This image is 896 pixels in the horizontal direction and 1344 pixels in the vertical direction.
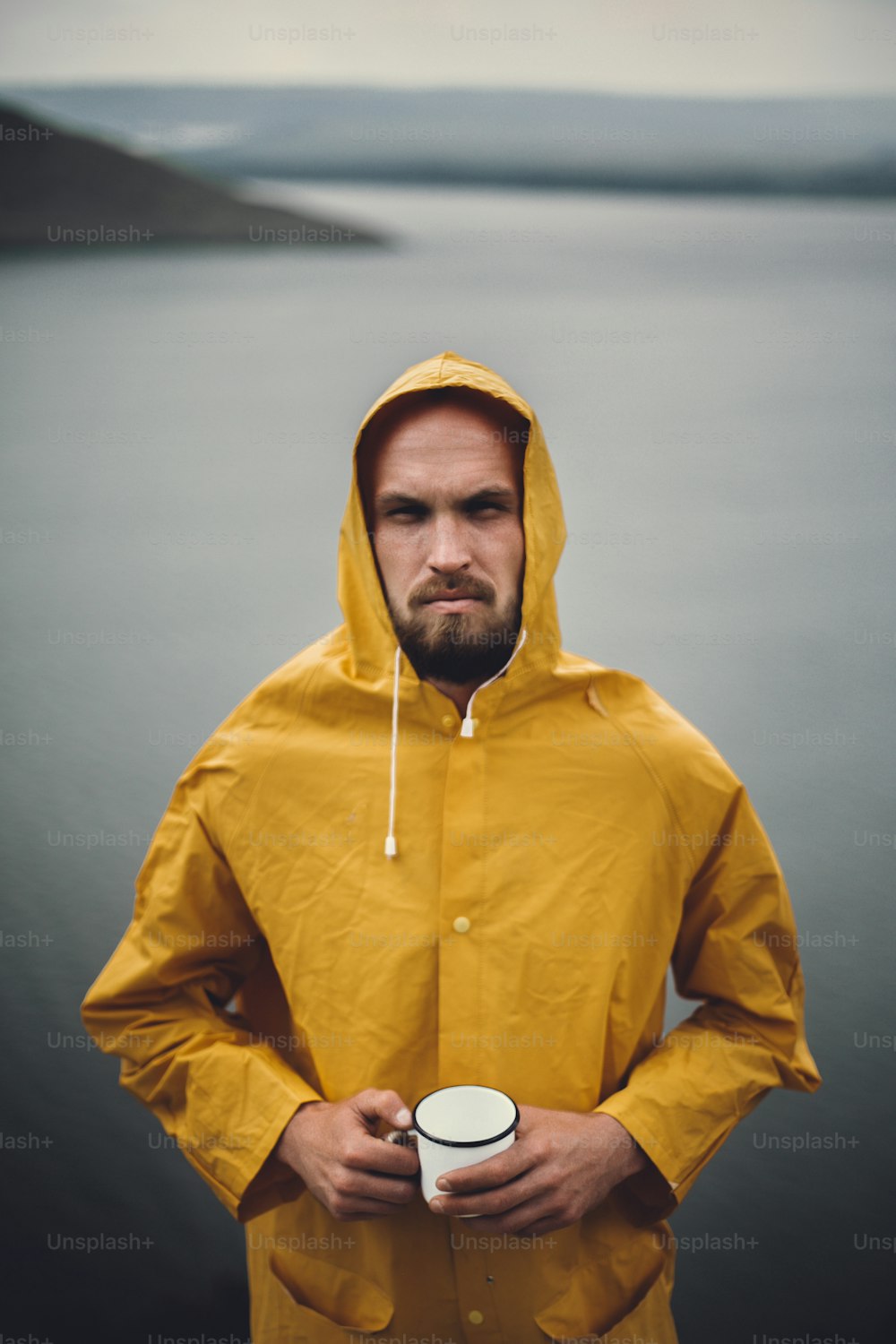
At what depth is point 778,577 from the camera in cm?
201

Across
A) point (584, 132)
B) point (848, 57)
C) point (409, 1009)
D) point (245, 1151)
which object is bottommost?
point (245, 1151)

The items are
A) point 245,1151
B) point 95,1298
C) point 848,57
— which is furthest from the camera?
point 848,57

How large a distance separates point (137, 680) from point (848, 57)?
2012mm

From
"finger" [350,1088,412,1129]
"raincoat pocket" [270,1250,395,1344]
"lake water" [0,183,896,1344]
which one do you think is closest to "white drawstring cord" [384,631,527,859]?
"finger" [350,1088,412,1129]

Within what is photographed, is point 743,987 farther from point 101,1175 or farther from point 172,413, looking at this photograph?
point 172,413

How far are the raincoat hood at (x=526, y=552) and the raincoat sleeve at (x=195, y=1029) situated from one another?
0.26 metres

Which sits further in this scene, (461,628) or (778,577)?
(778,577)

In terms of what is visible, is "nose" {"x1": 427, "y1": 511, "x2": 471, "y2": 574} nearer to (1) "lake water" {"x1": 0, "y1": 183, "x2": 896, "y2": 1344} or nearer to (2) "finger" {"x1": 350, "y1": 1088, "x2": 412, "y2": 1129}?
(2) "finger" {"x1": 350, "y1": 1088, "x2": 412, "y2": 1129}

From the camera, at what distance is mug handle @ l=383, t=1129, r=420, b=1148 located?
794 mm

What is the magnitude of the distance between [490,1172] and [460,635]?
1.64 ft

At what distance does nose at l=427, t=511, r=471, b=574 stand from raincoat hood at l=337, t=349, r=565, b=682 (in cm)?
8

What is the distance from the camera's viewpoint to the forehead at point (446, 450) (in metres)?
0.94

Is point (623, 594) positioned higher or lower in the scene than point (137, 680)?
higher

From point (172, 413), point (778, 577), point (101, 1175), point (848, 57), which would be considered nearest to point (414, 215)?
point (172, 413)
